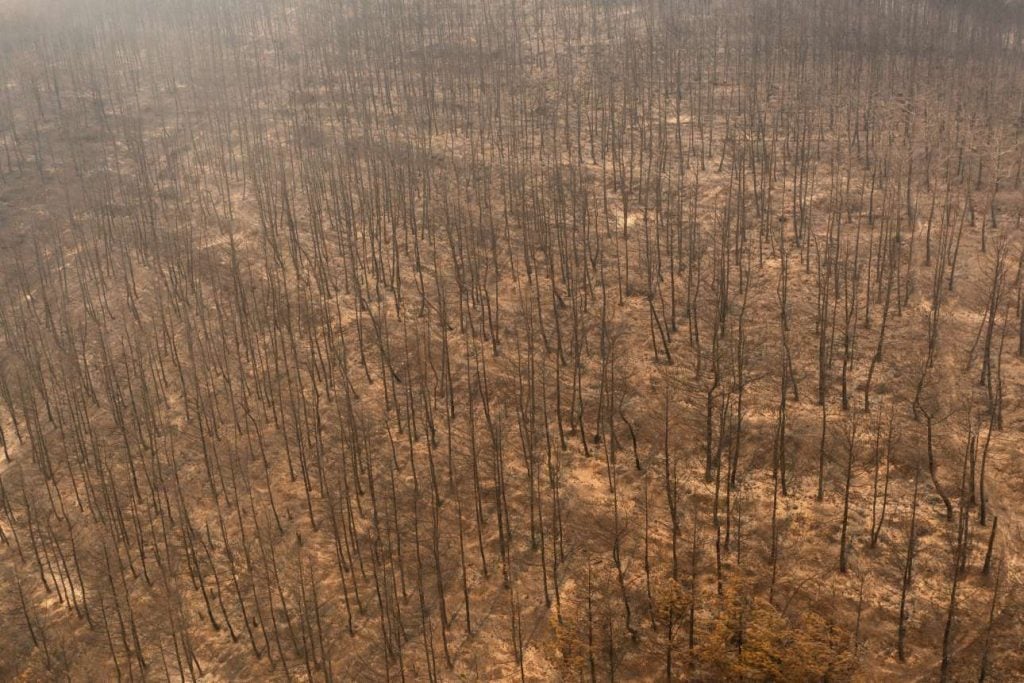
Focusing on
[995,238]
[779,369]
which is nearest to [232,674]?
[779,369]

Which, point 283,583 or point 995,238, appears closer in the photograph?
point 283,583

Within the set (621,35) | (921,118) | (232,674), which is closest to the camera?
(232,674)

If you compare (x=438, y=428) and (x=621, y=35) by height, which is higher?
(x=621, y=35)

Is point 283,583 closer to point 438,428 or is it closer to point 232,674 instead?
point 232,674

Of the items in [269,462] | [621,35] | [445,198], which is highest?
[621,35]

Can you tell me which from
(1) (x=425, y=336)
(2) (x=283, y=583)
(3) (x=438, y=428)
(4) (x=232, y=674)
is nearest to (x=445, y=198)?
(1) (x=425, y=336)

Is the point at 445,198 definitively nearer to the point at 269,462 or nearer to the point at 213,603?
the point at 269,462

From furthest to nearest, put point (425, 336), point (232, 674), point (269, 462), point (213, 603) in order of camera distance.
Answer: point (425, 336) < point (269, 462) < point (213, 603) < point (232, 674)
